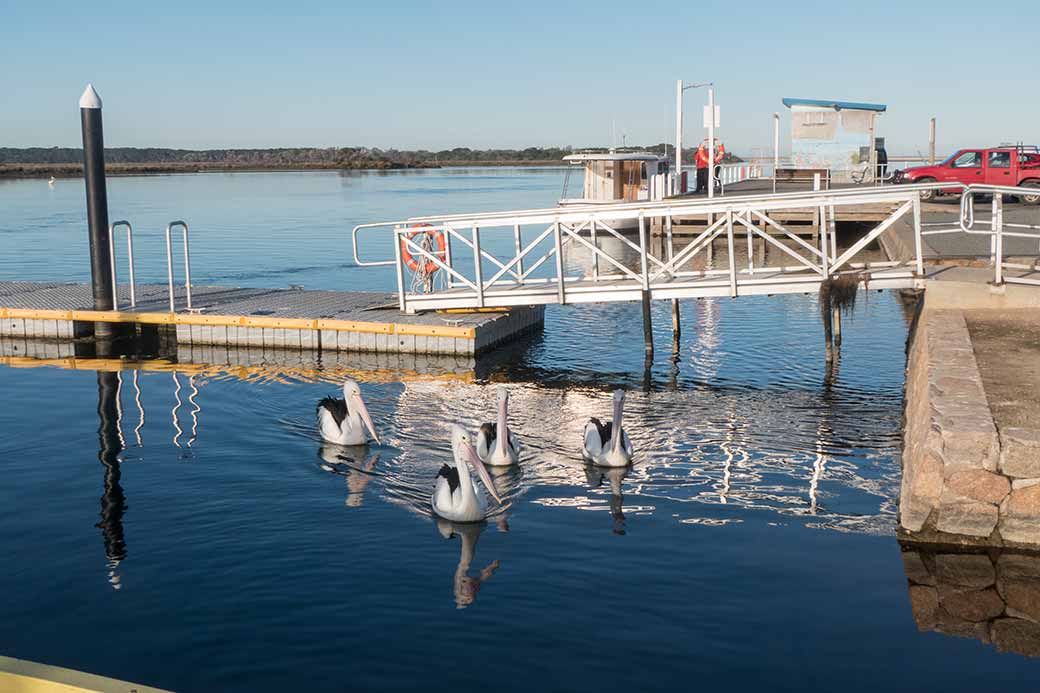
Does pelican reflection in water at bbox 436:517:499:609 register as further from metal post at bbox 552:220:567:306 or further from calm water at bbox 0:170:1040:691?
metal post at bbox 552:220:567:306

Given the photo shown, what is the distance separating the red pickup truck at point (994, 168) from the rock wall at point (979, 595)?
1097 inches

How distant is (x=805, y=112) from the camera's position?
45.9 m

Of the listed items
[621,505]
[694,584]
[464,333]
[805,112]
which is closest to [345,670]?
[694,584]

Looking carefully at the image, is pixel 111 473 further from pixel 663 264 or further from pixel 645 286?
pixel 663 264

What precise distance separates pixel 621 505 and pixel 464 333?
703 cm

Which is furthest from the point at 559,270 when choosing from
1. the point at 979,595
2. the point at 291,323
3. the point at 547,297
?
the point at 979,595

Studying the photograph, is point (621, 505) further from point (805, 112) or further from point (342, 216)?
point (342, 216)

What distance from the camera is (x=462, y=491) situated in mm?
9266

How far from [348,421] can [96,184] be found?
8082 mm

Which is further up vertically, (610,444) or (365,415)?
(365,415)

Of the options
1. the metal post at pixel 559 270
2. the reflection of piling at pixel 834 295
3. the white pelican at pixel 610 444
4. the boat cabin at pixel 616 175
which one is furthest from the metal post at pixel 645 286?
the boat cabin at pixel 616 175

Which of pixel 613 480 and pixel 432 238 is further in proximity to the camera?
pixel 432 238

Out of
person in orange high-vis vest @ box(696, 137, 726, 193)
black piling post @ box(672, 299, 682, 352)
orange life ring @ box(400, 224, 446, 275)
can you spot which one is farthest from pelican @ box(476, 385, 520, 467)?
person in orange high-vis vest @ box(696, 137, 726, 193)

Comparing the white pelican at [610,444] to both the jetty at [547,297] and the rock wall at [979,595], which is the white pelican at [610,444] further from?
the rock wall at [979,595]
